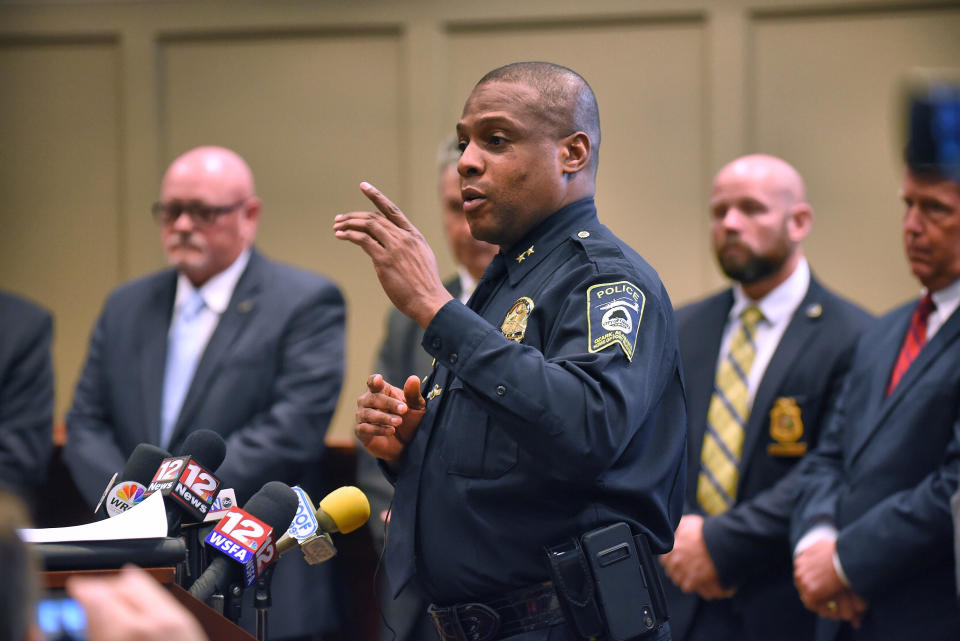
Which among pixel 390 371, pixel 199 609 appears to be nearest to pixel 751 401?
pixel 390 371

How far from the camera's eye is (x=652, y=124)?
17.9 feet

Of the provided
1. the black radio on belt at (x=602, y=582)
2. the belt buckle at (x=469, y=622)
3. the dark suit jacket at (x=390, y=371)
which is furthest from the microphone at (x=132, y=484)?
the dark suit jacket at (x=390, y=371)

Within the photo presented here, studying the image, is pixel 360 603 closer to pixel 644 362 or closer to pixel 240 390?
pixel 240 390

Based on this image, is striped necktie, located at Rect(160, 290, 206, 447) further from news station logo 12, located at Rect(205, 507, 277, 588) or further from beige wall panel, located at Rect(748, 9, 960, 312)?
beige wall panel, located at Rect(748, 9, 960, 312)

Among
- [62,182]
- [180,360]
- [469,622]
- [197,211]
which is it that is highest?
[62,182]

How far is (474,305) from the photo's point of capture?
2.30 m

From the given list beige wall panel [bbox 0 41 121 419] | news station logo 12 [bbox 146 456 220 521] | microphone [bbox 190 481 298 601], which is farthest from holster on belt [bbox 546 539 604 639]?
beige wall panel [bbox 0 41 121 419]

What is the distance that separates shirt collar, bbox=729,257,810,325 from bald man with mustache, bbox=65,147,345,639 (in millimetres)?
1255

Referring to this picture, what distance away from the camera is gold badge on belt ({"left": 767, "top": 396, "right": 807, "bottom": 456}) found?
3.35m

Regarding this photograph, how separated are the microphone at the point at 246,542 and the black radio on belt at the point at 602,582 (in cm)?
45

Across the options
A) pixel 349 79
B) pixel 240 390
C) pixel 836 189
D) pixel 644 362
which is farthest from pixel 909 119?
pixel 349 79

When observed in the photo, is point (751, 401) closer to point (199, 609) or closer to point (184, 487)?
point (184, 487)

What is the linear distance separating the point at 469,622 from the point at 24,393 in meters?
2.41

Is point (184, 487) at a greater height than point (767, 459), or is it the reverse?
point (184, 487)
